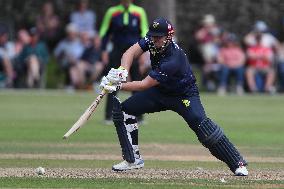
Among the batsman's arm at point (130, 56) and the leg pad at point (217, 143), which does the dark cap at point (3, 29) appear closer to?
the batsman's arm at point (130, 56)

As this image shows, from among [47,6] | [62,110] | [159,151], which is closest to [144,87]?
[159,151]

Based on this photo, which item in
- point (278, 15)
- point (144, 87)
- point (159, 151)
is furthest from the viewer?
point (278, 15)

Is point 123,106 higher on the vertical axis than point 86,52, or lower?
higher

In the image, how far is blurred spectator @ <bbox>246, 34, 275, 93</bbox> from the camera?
85.4 ft

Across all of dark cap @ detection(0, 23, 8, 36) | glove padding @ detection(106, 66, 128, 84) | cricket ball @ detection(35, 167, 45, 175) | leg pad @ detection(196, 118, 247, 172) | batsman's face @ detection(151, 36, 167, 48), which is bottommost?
dark cap @ detection(0, 23, 8, 36)

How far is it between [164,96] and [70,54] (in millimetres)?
15344

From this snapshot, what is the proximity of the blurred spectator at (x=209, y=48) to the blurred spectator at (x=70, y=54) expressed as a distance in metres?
3.30

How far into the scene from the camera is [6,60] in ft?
82.7

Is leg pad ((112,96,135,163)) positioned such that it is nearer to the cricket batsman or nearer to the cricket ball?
the cricket batsman

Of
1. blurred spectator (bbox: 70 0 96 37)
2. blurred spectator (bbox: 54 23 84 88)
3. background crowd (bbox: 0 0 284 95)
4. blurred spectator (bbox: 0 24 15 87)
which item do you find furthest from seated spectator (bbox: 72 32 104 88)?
blurred spectator (bbox: 0 24 15 87)

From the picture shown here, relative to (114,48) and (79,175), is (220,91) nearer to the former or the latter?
(114,48)

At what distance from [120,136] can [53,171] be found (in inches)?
31.4

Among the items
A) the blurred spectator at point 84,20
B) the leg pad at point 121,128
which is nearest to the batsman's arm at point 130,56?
the leg pad at point 121,128

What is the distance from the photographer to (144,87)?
1030 cm
